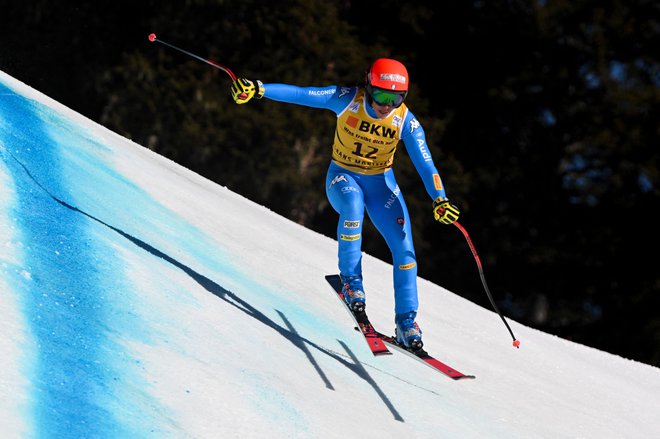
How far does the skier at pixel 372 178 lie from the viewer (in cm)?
738

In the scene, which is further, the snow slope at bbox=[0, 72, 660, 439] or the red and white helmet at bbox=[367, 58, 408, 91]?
the red and white helmet at bbox=[367, 58, 408, 91]

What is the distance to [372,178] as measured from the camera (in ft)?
25.4

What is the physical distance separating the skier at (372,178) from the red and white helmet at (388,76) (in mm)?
78

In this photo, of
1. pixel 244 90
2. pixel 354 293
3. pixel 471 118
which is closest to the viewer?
pixel 244 90

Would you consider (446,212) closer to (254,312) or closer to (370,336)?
(370,336)

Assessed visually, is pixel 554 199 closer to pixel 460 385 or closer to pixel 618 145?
pixel 618 145

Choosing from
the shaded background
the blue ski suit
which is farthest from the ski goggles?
the shaded background

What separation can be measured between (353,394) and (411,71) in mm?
23665

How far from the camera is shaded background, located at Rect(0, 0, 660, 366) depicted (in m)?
26.2

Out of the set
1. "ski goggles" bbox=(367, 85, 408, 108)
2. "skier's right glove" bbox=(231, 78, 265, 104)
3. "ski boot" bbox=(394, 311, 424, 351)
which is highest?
"ski goggles" bbox=(367, 85, 408, 108)

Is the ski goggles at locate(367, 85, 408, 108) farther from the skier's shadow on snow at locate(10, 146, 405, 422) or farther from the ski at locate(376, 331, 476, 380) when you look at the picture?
the skier's shadow on snow at locate(10, 146, 405, 422)

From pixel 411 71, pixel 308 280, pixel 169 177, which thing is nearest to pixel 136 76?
pixel 411 71

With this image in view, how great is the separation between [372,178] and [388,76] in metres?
0.96

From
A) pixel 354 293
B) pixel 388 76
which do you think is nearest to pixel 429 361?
pixel 354 293
